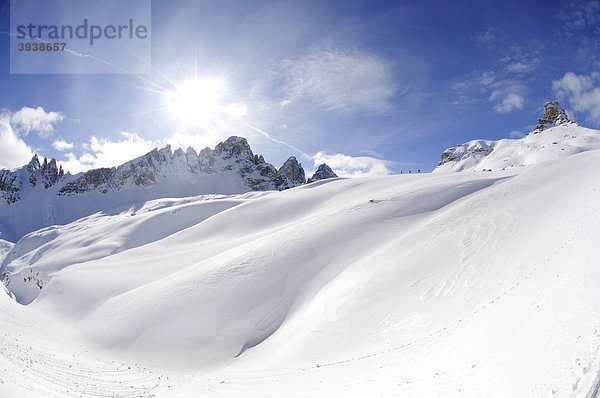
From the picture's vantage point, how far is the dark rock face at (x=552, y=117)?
6068 inches

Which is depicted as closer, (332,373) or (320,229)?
(332,373)

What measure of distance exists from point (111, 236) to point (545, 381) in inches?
2678

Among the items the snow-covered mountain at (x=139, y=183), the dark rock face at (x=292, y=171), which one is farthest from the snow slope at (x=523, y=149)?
the snow-covered mountain at (x=139, y=183)

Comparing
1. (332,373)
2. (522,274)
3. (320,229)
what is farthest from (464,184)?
(332,373)

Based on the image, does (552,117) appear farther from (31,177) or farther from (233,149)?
(31,177)

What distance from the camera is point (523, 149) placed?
129 meters

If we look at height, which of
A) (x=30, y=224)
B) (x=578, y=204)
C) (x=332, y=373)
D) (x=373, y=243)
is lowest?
(x=332, y=373)

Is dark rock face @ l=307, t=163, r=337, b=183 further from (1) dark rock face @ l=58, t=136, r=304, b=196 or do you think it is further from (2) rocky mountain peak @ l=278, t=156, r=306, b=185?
(2) rocky mountain peak @ l=278, t=156, r=306, b=185

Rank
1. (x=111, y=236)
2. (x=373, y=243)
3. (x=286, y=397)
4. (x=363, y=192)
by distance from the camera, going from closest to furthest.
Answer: (x=286, y=397) → (x=373, y=243) → (x=363, y=192) → (x=111, y=236)

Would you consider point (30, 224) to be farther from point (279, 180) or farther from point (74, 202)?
point (279, 180)

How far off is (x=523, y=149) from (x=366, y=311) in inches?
6261

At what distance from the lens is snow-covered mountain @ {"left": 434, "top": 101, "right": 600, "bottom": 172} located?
338 feet

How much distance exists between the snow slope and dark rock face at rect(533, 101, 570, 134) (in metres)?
7.16

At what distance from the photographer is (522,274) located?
400 inches
